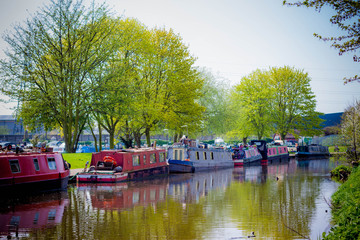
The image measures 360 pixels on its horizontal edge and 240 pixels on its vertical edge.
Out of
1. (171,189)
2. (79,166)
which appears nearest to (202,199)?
(171,189)

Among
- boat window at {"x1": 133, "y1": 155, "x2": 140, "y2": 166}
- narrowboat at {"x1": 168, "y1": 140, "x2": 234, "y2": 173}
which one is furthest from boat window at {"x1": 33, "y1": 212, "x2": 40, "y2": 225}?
narrowboat at {"x1": 168, "y1": 140, "x2": 234, "y2": 173}

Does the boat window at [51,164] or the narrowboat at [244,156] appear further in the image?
the narrowboat at [244,156]

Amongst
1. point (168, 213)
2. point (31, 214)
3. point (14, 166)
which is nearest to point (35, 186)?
point (14, 166)

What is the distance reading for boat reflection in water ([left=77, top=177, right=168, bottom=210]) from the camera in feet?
65.2

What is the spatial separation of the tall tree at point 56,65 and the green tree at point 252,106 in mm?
32504

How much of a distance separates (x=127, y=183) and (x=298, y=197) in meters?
12.0

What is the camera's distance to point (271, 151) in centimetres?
5966

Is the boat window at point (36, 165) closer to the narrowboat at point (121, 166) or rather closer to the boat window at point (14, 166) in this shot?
the boat window at point (14, 166)

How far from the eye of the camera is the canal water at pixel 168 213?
13695 millimetres

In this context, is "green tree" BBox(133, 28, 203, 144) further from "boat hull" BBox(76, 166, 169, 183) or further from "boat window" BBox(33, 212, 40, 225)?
"boat window" BBox(33, 212, 40, 225)

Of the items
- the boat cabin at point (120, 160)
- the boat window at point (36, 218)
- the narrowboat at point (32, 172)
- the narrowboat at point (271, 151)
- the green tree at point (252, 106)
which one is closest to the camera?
the boat window at point (36, 218)

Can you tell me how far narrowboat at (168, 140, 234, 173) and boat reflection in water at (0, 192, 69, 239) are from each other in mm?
17157

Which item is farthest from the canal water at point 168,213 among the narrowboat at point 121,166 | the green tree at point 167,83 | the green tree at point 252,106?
the green tree at point 252,106

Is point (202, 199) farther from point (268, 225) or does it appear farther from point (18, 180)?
point (18, 180)
